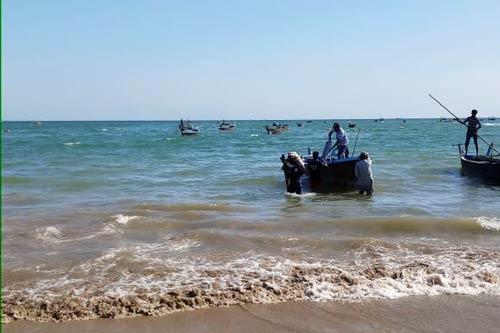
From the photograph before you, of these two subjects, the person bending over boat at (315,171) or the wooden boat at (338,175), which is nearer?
the wooden boat at (338,175)

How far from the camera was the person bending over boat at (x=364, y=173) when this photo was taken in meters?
12.4

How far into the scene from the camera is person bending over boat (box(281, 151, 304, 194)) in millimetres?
12023

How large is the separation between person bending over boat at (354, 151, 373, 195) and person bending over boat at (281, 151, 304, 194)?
1501 millimetres

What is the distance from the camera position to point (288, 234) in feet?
27.6

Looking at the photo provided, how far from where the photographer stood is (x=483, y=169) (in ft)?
49.6

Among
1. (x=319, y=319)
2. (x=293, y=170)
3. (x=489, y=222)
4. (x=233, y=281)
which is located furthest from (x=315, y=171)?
(x=319, y=319)

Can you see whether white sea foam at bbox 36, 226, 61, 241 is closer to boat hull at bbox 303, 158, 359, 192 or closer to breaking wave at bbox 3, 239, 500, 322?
breaking wave at bbox 3, 239, 500, 322

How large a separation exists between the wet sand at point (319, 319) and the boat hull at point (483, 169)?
34.5 ft

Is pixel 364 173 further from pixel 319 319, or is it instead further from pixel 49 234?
pixel 319 319

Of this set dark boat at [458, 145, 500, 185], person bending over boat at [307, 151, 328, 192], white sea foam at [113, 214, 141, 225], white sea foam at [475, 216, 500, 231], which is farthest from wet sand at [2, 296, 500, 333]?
dark boat at [458, 145, 500, 185]

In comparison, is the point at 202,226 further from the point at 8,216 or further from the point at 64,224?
the point at 8,216

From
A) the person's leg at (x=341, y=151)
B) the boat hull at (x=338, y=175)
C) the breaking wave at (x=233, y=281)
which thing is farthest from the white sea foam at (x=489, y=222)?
the person's leg at (x=341, y=151)

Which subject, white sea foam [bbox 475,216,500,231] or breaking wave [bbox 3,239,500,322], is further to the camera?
white sea foam [bbox 475,216,500,231]

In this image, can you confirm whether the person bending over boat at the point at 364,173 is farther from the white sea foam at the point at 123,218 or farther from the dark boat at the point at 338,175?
the white sea foam at the point at 123,218
